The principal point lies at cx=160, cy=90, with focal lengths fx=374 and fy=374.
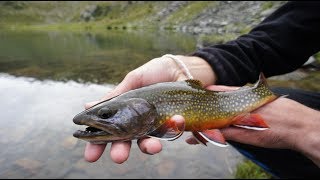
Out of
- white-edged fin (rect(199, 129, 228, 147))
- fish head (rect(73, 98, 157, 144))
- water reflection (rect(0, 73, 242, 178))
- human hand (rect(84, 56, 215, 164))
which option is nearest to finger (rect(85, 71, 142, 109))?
human hand (rect(84, 56, 215, 164))

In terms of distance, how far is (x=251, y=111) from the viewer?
368 centimetres

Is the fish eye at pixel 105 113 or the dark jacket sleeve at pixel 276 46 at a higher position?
the fish eye at pixel 105 113

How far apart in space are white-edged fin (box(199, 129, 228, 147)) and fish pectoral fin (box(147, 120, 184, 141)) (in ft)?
0.80

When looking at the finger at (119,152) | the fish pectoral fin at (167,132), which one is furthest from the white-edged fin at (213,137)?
the finger at (119,152)

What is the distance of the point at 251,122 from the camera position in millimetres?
3389

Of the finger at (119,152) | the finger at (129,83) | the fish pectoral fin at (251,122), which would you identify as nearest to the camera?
the finger at (119,152)

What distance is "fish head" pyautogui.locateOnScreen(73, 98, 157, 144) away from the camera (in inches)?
110

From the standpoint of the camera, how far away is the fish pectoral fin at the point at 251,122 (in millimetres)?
3326

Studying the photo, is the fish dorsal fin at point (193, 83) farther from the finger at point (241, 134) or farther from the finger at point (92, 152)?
the finger at point (92, 152)

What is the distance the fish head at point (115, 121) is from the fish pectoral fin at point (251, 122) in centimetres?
94

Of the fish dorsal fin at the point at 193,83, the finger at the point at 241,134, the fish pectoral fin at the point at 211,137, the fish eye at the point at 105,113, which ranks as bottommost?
the finger at the point at 241,134

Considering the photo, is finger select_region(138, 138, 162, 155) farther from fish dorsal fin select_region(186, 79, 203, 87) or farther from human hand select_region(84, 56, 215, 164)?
fish dorsal fin select_region(186, 79, 203, 87)

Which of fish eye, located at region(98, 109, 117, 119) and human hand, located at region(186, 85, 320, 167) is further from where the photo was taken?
human hand, located at region(186, 85, 320, 167)

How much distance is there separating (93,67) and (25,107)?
20.2ft
